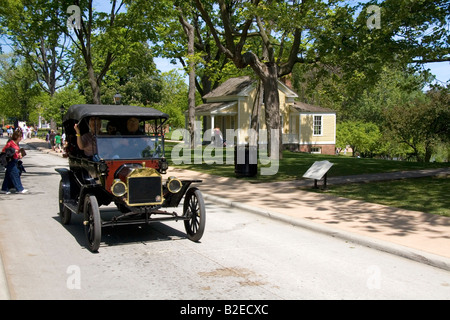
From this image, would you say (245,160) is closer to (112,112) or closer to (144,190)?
(112,112)

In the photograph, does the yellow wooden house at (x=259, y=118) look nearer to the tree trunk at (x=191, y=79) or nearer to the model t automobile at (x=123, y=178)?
the tree trunk at (x=191, y=79)

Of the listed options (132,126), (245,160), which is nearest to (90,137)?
(132,126)

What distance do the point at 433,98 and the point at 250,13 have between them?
1759 cm

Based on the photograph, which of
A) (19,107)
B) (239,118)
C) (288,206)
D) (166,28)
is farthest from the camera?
(19,107)

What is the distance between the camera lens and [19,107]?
70438 millimetres

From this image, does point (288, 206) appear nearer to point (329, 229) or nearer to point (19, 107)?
point (329, 229)

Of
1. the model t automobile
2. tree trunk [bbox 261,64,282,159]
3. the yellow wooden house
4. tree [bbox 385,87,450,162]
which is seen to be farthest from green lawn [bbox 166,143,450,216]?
the yellow wooden house

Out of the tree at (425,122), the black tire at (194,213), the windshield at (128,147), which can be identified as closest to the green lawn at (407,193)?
the black tire at (194,213)

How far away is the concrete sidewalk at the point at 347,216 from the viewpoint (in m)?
7.51

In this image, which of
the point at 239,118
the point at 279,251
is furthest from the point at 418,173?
the point at 239,118

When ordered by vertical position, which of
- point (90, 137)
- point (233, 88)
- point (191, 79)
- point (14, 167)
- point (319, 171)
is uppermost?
→ point (233, 88)

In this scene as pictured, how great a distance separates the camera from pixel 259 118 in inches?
1618

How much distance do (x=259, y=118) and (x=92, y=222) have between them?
34466 mm

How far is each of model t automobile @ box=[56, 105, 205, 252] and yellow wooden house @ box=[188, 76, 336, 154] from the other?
2959 centimetres
